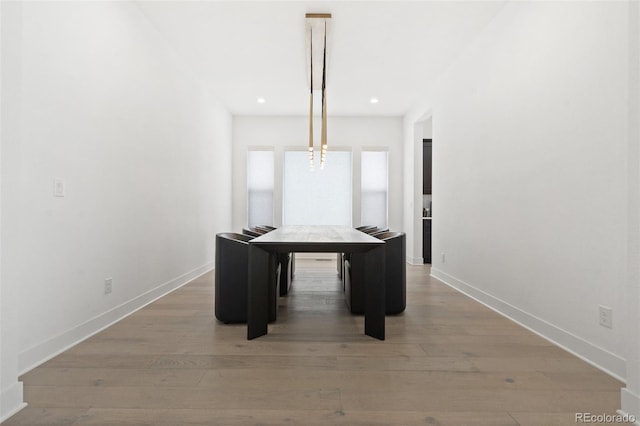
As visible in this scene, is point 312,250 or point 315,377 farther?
point 312,250

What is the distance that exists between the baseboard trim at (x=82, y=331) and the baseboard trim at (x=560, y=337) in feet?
11.4

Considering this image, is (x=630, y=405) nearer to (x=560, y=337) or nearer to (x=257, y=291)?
(x=560, y=337)

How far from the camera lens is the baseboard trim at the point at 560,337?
216 centimetres

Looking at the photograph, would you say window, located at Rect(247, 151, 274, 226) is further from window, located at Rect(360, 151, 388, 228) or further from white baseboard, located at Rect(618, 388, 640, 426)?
white baseboard, located at Rect(618, 388, 640, 426)

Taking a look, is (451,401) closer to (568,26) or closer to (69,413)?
(69,413)

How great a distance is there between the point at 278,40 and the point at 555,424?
4.21 m

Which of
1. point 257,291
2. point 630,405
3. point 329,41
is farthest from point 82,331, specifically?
point 329,41

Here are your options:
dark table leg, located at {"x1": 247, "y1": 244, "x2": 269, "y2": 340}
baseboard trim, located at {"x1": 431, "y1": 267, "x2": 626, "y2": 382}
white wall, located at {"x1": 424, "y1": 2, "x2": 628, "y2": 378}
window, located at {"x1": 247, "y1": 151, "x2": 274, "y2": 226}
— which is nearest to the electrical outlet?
white wall, located at {"x1": 424, "y1": 2, "x2": 628, "y2": 378}

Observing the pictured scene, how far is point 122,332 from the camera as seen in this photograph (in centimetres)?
284

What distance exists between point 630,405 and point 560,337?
40.3 inches

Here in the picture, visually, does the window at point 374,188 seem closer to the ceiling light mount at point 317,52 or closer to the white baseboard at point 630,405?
the ceiling light mount at point 317,52

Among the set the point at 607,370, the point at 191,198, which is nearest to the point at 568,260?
the point at 607,370

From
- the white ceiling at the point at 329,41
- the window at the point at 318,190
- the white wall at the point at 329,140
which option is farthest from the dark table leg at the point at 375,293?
the window at the point at 318,190

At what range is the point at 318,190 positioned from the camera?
7.89m
